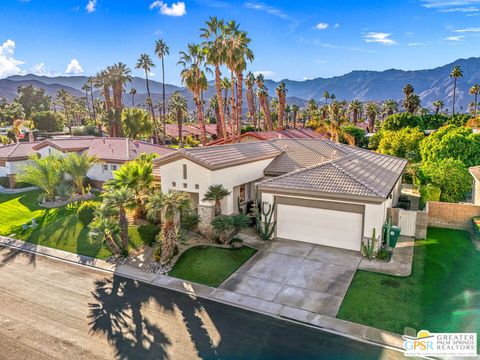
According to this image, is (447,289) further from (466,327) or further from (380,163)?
(380,163)

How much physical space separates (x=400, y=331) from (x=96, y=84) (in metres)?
76.3

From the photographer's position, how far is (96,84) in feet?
243

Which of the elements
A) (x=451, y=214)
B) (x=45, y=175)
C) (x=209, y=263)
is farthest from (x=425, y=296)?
(x=45, y=175)

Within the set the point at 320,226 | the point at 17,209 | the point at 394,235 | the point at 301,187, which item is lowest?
the point at 17,209

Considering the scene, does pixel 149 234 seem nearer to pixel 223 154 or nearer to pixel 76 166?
pixel 223 154

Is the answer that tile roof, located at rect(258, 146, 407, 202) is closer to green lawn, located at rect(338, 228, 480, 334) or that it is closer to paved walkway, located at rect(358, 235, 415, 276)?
paved walkway, located at rect(358, 235, 415, 276)

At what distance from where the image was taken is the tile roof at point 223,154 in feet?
67.9

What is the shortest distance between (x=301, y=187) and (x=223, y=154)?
6.30 m

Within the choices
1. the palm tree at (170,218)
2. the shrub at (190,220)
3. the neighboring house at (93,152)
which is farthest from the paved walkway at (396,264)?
the neighboring house at (93,152)

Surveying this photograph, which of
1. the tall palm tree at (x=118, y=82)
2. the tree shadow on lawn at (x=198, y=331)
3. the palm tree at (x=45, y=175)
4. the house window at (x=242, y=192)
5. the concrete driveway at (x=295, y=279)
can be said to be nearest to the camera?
the tree shadow on lawn at (x=198, y=331)

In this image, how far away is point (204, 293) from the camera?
575 inches

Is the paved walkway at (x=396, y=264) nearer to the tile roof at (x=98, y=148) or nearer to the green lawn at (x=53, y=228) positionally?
the green lawn at (x=53, y=228)

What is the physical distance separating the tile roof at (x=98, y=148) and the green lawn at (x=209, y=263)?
1799 cm

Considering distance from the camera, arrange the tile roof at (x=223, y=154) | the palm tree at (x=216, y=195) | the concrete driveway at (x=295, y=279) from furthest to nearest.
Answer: the tile roof at (x=223, y=154), the palm tree at (x=216, y=195), the concrete driveway at (x=295, y=279)
